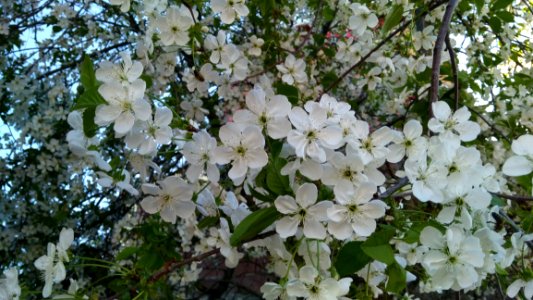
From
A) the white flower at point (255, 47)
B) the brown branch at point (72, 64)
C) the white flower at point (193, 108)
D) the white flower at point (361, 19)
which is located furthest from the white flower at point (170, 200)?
the brown branch at point (72, 64)

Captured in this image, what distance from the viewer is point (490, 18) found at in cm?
207

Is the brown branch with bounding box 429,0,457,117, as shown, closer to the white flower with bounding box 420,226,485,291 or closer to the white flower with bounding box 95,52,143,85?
the white flower with bounding box 420,226,485,291

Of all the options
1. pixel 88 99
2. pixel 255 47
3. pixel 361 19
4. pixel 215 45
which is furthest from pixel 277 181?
pixel 255 47

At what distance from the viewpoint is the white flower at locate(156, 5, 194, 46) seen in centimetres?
135

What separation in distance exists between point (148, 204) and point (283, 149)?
1.03 ft

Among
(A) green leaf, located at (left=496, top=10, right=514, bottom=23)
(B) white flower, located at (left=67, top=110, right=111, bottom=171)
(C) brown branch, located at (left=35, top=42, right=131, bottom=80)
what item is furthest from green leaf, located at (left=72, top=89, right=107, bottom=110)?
(C) brown branch, located at (left=35, top=42, right=131, bottom=80)

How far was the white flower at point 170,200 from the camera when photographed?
3.34 feet

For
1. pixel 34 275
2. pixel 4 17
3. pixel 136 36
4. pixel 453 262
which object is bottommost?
pixel 453 262

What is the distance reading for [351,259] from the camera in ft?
2.97

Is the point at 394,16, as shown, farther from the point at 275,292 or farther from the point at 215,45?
the point at 275,292

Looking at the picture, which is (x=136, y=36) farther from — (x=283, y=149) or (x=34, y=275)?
(x=283, y=149)

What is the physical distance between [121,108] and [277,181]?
310 mm

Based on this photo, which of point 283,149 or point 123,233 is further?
point 123,233

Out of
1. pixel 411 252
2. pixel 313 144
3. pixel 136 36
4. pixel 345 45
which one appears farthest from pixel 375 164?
pixel 136 36
